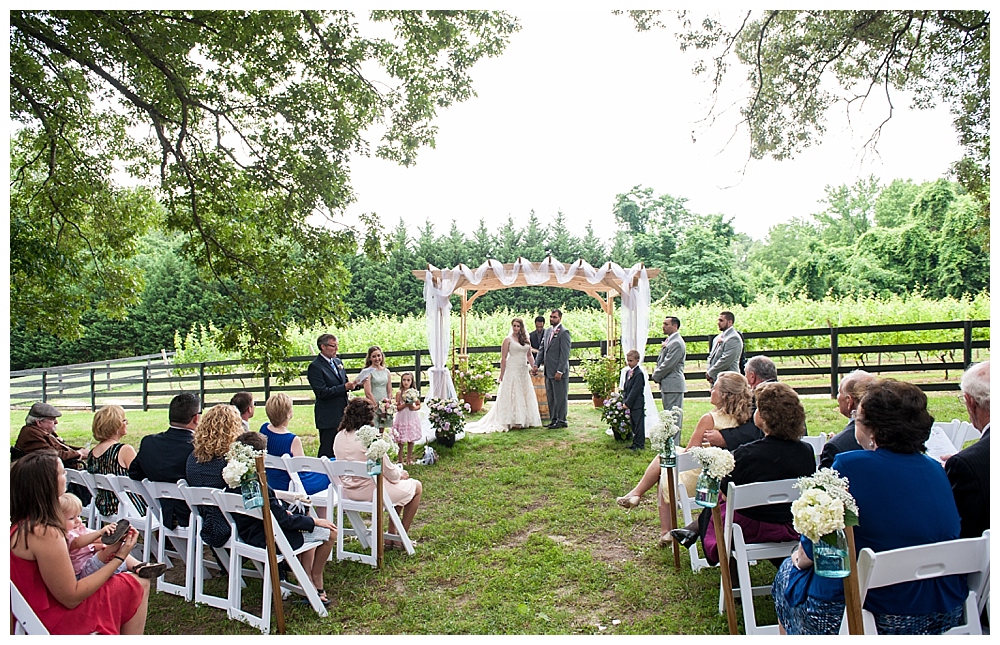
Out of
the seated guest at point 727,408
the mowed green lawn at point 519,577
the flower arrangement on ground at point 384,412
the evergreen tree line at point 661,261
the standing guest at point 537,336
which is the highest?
the evergreen tree line at point 661,261

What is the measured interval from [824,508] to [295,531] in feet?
8.12

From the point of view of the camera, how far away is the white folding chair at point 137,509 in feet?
11.4

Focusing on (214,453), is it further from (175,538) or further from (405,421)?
(405,421)

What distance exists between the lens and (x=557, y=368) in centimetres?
903

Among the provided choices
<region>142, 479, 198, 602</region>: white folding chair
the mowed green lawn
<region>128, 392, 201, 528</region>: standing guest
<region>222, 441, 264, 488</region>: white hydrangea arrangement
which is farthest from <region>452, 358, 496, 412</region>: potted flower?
<region>222, 441, 264, 488</region>: white hydrangea arrangement

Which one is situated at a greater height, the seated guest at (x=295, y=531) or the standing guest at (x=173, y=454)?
the standing guest at (x=173, y=454)

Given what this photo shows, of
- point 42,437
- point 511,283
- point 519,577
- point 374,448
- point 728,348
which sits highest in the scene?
point 511,283

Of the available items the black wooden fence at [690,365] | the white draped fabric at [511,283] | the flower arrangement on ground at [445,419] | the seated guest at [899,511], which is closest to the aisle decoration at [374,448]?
the seated guest at [899,511]

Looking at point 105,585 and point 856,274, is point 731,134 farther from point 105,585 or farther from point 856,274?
point 856,274

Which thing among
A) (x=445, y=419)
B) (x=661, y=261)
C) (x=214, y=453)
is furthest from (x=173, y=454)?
(x=661, y=261)

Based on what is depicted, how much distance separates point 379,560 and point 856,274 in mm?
21426

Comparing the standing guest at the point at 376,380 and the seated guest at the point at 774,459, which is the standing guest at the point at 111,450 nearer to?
the standing guest at the point at 376,380

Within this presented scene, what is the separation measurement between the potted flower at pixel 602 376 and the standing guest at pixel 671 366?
8.28ft

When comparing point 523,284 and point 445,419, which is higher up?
point 523,284
